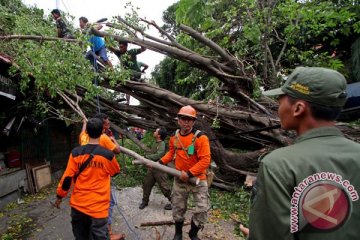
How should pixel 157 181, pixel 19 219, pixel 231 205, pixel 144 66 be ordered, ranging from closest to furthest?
pixel 19 219 → pixel 157 181 → pixel 231 205 → pixel 144 66


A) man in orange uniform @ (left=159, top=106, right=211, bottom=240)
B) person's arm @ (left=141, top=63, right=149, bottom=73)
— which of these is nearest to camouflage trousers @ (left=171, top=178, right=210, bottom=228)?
man in orange uniform @ (left=159, top=106, right=211, bottom=240)

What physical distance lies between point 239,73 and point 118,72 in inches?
118

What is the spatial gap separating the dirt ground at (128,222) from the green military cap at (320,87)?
4.15 meters

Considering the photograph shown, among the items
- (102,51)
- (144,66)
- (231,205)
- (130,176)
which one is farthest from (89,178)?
(130,176)

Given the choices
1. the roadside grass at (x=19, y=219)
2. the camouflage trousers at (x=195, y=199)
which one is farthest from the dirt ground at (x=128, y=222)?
A: the camouflage trousers at (x=195, y=199)

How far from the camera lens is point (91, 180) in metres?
3.57

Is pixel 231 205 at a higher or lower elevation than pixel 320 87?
lower

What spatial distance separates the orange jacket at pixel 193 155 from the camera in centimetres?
425

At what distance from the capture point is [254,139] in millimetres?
7754

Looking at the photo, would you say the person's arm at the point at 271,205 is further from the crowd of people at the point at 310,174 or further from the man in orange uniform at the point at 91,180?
the man in orange uniform at the point at 91,180

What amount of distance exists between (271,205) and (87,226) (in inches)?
122

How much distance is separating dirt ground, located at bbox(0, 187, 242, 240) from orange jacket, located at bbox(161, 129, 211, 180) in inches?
52.1

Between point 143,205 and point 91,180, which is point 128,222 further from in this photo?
point 91,180

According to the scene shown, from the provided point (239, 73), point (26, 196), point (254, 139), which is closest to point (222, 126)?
point (254, 139)
